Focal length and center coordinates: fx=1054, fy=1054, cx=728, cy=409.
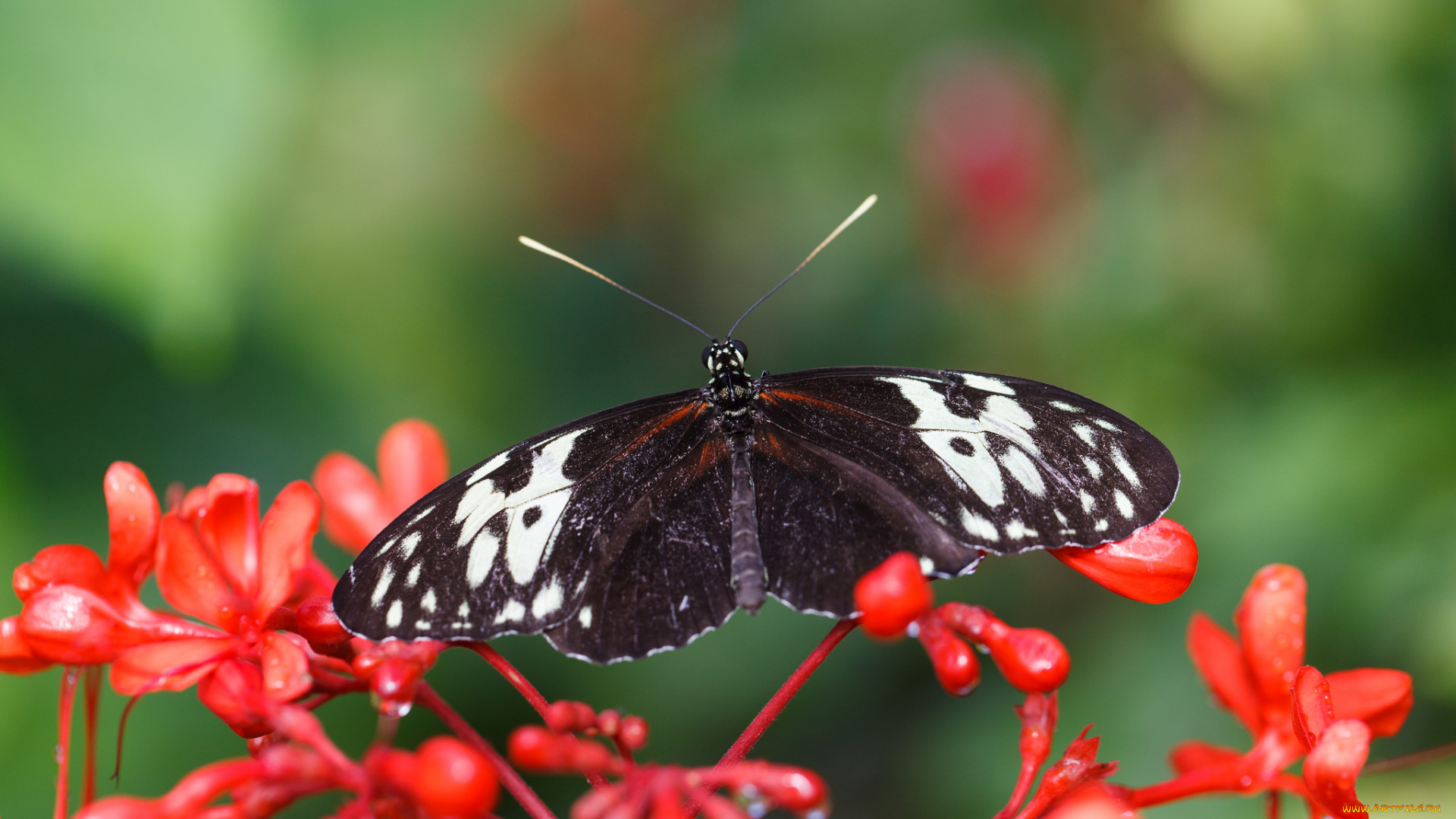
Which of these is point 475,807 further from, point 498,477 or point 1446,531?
point 1446,531

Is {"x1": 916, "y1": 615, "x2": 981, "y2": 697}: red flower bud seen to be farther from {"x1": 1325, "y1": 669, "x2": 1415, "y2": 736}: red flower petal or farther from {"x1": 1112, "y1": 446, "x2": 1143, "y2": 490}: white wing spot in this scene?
{"x1": 1325, "y1": 669, "x2": 1415, "y2": 736}: red flower petal

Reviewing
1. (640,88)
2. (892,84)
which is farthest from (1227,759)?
(640,88)

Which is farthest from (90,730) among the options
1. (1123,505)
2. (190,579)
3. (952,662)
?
(1123,505)

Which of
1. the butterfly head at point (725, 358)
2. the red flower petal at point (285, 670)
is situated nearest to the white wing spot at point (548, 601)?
the red flower petal at point (285, 670)

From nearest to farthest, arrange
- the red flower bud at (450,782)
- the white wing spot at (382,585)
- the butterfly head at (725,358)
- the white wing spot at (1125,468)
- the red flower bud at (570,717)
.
→ the red flower bud at (450,782)
the red flower bud at (570,717)
the white wing spot at (382,585)
the white wing spot at (1125,468)
the butterfly head at (725,358)

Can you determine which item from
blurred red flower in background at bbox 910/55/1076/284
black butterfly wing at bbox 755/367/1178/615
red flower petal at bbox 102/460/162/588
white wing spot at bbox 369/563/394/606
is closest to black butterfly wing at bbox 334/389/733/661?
white wing spot at bbox 369/563/394/606

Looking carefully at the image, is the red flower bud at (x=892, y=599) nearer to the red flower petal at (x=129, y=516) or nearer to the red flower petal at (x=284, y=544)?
the red flower petal at (x=284, y=544)
